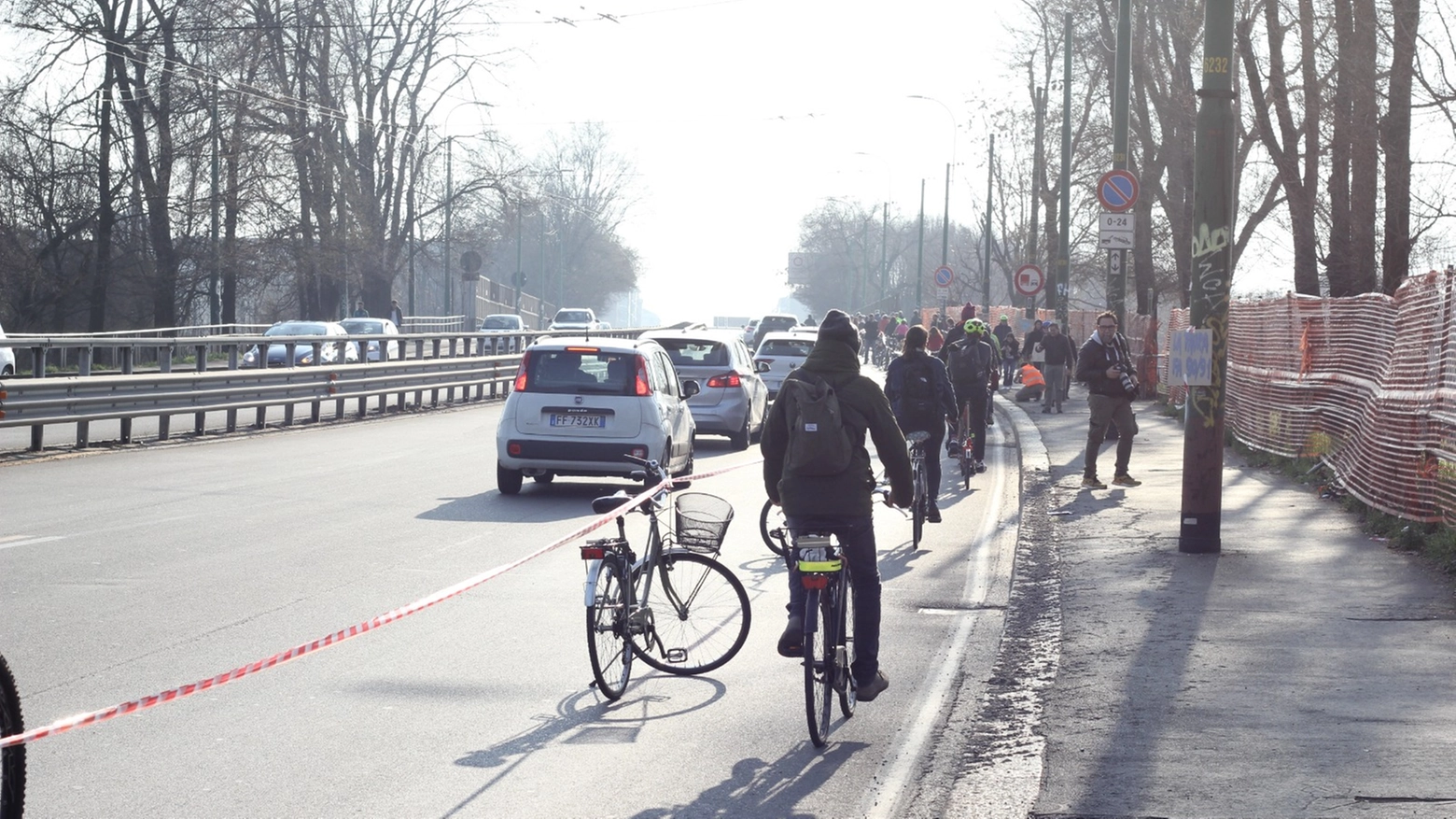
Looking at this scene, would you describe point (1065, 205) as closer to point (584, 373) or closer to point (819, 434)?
point (584, 373)

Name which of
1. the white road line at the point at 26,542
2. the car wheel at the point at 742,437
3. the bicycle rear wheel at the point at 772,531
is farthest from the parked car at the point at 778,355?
the white road line at the point at 26,542

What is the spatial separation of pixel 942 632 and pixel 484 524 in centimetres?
518

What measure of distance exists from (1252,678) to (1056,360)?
23.3 metres

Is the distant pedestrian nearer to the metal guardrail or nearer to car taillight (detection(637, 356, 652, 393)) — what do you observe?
the metal guardrail

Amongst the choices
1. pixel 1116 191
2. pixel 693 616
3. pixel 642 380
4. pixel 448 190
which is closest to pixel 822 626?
pixel 693 616

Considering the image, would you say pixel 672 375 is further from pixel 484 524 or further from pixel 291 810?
pixel 291 810

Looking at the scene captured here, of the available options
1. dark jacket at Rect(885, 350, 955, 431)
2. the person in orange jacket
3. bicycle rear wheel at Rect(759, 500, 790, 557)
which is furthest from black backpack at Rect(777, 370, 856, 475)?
the person in orange jacket

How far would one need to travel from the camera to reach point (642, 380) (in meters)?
16.3

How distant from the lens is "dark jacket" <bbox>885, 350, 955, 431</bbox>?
Result: 13.9m

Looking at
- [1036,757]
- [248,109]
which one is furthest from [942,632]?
[248,109]

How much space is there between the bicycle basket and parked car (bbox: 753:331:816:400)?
875 inches

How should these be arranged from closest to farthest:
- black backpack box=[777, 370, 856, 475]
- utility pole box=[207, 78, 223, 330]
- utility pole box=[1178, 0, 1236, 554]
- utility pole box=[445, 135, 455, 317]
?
black backpack box=[777, 370, 856, 475] → utility pole box=[1178, 0, 1236, 554] → utility pole box=[207, 78, 223, 330] → utility pole box=[445, 135, 455, 317]

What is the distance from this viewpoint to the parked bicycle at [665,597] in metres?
7.54

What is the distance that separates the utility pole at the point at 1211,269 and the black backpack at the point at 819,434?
19.2 ft
